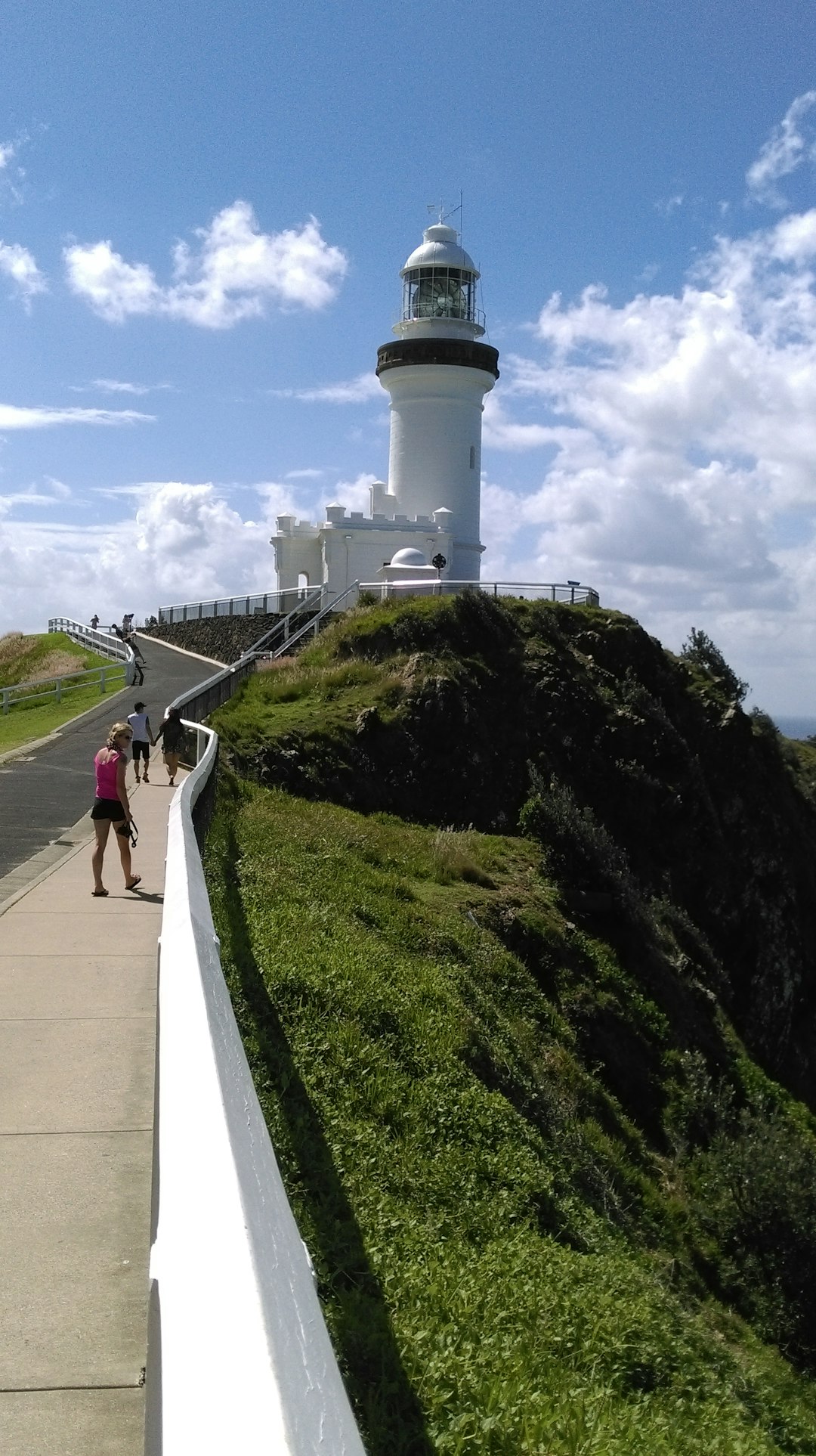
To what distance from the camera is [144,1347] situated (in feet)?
11.2

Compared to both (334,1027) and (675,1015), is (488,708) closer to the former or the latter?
(675,1015)

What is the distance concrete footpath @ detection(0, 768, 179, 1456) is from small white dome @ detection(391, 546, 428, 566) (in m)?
28.7

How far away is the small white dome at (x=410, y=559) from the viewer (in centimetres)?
3712

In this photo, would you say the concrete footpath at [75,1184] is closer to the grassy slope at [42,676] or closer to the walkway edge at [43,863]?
the walkway edge at [43,863]

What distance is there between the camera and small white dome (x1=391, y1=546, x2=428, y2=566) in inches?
1462

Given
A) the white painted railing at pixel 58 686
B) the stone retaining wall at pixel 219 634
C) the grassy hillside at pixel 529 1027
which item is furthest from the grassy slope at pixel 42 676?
the grassy hillside at pixel 529 1027

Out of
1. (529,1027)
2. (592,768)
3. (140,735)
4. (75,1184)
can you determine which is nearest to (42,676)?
(592,768)

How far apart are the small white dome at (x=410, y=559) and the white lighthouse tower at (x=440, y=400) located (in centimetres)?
492

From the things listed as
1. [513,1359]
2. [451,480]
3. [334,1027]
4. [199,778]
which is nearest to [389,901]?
[199,778]

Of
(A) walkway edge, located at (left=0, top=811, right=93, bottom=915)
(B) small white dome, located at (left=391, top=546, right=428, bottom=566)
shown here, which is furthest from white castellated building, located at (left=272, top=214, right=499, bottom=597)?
(A) walkway edge, located at (left=0, top=811, right=93, bottom=915)

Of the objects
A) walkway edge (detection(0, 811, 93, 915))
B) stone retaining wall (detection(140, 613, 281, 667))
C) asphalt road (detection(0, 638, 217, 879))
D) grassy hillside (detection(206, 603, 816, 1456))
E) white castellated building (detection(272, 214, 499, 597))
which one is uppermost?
white castellated building (detection(272, 214, 499, 597))

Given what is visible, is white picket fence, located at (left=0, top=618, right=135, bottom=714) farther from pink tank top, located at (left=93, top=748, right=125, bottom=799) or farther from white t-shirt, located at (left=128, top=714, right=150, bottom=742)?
pink tank top, located at (left=93, top=748, right=125, bottom=799)

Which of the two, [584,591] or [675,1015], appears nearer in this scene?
[675,1015]

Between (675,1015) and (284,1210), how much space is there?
56.1 feet
